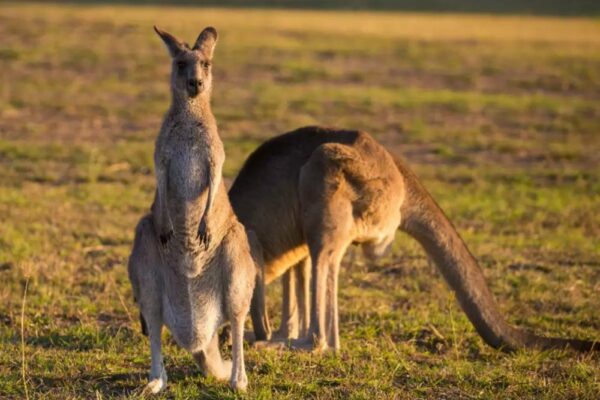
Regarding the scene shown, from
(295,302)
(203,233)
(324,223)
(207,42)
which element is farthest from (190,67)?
(295,302)

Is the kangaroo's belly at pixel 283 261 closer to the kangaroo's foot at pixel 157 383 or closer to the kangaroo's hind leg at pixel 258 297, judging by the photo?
the kangaroo's hind leg at pixel 258 297

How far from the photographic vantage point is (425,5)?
47250mm

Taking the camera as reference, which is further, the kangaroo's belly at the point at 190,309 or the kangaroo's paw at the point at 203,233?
the kangaroo's belly at the point at 190,309

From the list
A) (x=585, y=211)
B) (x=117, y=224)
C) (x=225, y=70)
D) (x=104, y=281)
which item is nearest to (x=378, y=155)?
(x=104, y=281)

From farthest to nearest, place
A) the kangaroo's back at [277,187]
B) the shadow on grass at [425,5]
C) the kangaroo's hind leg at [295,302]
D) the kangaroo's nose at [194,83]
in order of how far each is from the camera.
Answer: the shadow on grass at [425,5] < the kangaroo's hind leg at [295,302] < the kangaroo's back at [277,187] < the kangaroo's nose at [194,83]

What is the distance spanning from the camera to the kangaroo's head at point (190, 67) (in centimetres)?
468

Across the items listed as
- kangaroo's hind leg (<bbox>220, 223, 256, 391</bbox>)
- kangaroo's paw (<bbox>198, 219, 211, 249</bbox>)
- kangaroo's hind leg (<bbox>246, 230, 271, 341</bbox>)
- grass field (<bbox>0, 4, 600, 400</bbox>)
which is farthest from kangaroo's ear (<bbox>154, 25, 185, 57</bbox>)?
grass field (<bbox>0, 4, 600, 400</bbox>)

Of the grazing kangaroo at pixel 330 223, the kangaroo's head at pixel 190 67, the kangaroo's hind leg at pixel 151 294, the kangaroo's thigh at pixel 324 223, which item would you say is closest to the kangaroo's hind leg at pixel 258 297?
the grazing kangaroo at pixel 330 223

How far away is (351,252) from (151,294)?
3480 millimetres

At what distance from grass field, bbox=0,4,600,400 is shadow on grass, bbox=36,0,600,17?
1868 centimetres

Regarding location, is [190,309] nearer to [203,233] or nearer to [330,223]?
[203,233]

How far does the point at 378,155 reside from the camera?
611 cm

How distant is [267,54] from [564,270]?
1634 centimetres

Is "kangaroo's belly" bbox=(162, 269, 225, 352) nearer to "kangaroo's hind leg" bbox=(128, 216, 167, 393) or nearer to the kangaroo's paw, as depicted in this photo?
"kangaroo's hind leg" bbox=(128, 216, 167, 393)
